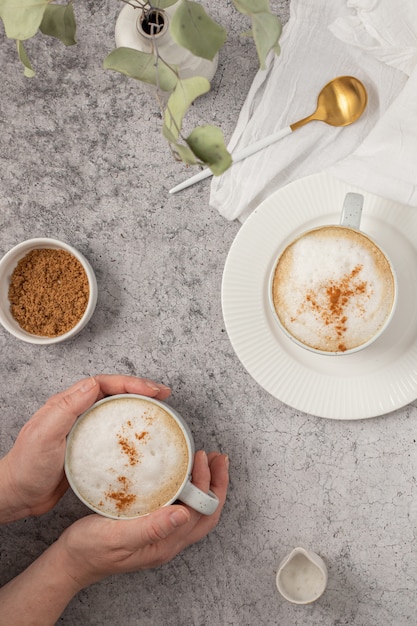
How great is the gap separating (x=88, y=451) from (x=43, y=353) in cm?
28

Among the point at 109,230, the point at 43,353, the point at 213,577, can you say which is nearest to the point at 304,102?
the point at 109,230

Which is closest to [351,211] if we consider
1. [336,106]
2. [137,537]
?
[336,106]

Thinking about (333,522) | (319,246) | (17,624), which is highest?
(319,246)

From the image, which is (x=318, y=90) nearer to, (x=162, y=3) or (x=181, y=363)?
(x=162, y=3)

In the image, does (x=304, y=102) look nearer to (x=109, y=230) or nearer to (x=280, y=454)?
(x=109, y=230)

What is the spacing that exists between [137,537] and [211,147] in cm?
69

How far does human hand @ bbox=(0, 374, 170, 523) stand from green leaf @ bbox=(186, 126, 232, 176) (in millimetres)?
546

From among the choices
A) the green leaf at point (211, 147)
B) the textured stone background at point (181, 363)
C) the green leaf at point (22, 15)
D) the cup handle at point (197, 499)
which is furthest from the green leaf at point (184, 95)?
the cup handle at point (197, 499)

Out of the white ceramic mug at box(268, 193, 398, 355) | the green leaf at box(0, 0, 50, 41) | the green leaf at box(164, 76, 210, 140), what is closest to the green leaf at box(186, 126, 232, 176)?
the green leaf at box(164, 76, 210, 140)

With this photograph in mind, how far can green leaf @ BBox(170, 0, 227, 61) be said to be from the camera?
0.77 meters

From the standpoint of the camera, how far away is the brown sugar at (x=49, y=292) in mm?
1243

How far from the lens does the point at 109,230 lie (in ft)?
4.25

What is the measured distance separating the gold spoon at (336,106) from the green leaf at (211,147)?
49cm

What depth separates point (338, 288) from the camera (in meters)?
1.05
